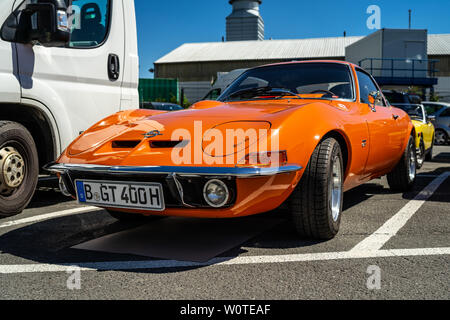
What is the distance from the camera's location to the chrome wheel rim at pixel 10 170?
12.4 feet

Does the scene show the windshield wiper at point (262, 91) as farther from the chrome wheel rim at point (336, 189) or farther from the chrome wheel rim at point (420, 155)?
the chrome wheel rim at point (420, 155)

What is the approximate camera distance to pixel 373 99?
441 cm

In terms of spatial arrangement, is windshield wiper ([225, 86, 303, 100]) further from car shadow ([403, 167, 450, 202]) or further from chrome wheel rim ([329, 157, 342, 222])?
car shadow ([403, 167, 450, 202])

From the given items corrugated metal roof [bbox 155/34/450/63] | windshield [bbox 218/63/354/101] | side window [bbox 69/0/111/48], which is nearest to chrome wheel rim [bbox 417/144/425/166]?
windshield [bbox 218/63/354/101]

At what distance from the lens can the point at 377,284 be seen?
7.74 ft

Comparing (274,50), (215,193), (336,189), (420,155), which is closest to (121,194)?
(215,193)

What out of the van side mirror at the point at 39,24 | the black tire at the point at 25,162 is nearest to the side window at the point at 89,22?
the van side mirror at the point at 39,24

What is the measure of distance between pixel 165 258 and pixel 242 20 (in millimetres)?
62556

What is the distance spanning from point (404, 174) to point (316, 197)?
2.69 metres

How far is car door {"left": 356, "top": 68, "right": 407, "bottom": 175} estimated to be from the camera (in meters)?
3.97

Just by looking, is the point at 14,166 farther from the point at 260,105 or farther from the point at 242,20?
the point at 242,20

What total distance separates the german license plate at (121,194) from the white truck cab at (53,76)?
1257mm

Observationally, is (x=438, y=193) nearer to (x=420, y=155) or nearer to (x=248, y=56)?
(x=420, y=155)
